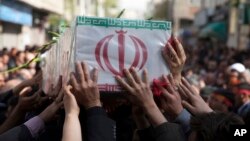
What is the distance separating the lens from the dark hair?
253 centimetres

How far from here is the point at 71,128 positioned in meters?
2.73

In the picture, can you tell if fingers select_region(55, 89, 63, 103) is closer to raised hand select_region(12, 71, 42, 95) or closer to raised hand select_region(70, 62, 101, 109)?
raised hand select_region(70, 62, 101, 109)

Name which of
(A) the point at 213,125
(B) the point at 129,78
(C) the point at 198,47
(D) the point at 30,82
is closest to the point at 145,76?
(B) the point at 129,78

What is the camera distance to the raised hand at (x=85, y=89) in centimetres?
282

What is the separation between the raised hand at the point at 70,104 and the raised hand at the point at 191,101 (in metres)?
Answer: 0.59

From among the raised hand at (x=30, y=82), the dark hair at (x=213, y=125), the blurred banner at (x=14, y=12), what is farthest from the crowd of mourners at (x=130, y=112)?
the blurred banner at (x=14, y=12)

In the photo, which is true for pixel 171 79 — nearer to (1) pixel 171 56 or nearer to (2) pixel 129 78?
(1) pixel 171 56

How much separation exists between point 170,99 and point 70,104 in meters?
0.52

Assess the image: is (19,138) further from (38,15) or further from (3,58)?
(38,15)

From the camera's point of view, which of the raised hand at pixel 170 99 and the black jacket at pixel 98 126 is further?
the raised hand at pixel 170 99

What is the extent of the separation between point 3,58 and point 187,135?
9.31 meters

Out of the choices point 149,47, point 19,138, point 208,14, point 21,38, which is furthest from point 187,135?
point 208,14

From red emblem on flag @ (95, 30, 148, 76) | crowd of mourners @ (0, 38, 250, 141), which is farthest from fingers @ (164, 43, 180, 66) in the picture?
red emblem on flag @ (95, 30, 148, 76)

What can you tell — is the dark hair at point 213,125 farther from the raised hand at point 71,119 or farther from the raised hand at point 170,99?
the raised hand at point 71,119
